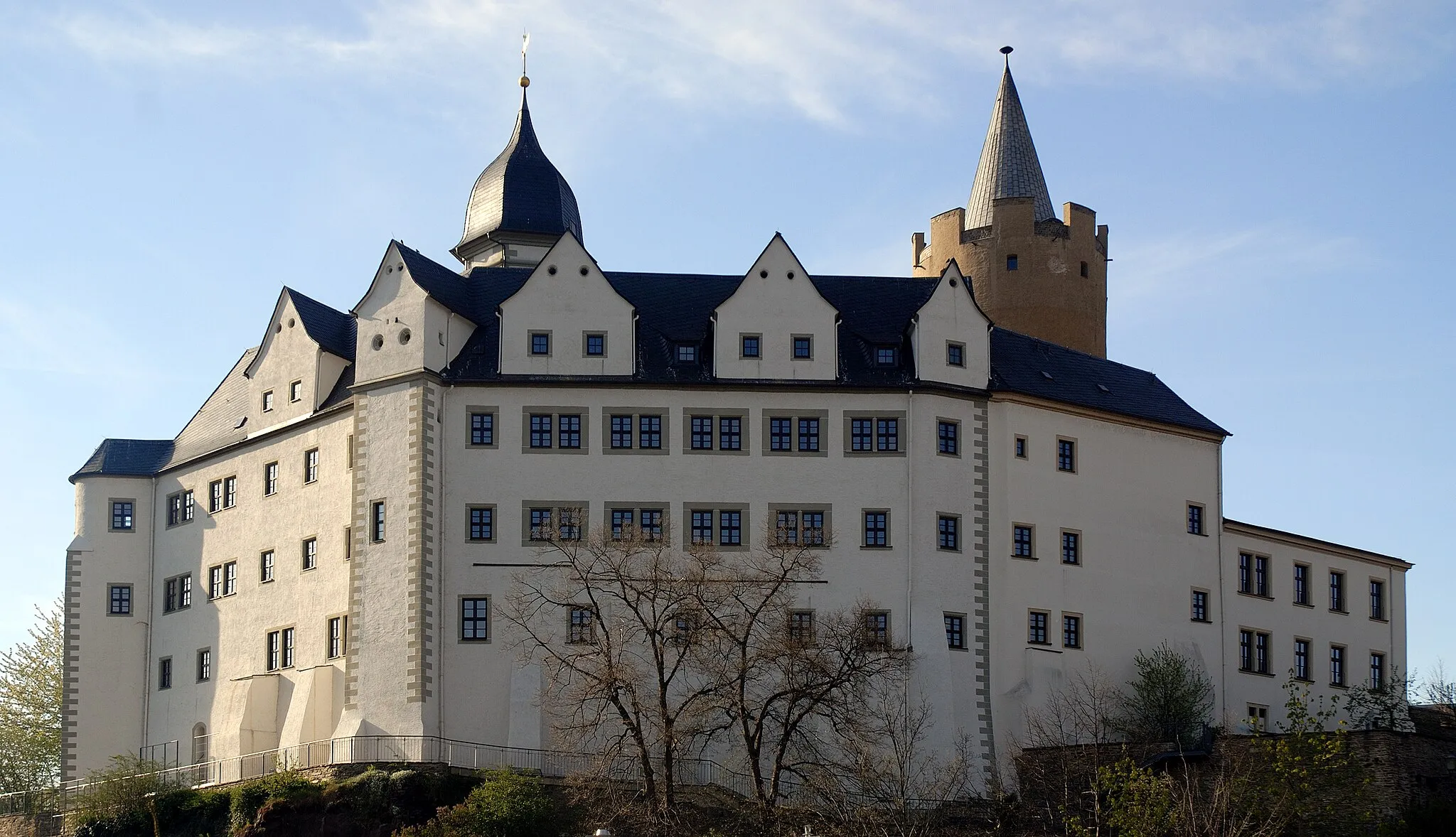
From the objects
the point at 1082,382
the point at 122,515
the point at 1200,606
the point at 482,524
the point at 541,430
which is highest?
the point at 1082,382

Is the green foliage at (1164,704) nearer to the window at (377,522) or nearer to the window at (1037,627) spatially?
the window at (1037,627)

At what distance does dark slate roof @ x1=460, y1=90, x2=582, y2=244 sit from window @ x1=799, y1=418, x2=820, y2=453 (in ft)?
58.7

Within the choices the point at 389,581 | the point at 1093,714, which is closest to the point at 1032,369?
the point at 1093,714

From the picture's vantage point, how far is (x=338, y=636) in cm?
6906

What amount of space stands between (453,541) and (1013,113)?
36663mm

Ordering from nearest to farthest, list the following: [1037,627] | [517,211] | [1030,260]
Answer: [1037,627] < [517,211] < [1030,260]

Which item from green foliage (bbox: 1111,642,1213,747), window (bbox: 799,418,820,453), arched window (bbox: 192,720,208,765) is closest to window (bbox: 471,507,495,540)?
window (bbox: 799,418,820,453)

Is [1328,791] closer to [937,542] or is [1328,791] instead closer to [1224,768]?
[1224,768]

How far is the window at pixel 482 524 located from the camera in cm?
6762

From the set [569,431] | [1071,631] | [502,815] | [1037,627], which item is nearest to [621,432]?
[569,431]

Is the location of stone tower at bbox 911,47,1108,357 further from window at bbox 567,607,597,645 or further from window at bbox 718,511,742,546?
window at bbox 567,607,597,645

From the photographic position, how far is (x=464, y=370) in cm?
6938

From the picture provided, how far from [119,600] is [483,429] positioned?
16.4m

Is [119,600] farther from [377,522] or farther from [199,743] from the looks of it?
[377,522]
